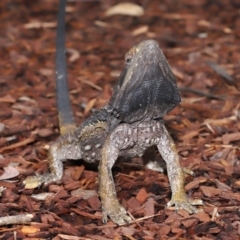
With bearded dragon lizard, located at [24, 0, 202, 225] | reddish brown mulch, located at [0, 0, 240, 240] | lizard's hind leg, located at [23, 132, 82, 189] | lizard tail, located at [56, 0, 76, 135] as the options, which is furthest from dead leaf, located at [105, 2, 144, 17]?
lizard's hind leg, located at [23, 132, 82, 189]

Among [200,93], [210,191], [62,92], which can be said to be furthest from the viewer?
[200,93]

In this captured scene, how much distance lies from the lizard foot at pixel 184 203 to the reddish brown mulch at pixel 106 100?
42mm

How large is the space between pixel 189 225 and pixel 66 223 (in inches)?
28.7

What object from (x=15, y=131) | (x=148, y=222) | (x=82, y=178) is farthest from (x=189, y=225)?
(x=15, y=131)

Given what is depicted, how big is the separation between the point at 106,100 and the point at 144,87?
203 cm

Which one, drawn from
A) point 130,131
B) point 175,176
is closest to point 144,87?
point 130,131

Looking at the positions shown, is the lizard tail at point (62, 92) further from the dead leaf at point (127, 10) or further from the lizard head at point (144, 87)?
the dead leaf at point (127, 10)

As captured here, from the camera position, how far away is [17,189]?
193 inches

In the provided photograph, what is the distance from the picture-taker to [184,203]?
A: 4.61 m

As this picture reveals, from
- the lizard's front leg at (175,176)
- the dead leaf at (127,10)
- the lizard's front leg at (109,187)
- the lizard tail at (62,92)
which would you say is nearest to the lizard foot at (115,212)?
the lizard's front leg at (109,187)

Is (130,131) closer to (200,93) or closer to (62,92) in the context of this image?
(62,92)

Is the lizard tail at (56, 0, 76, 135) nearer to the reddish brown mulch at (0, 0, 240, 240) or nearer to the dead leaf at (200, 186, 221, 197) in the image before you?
the reddish brown mulch at (0, 0, 240, 240)

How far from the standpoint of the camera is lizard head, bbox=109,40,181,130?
4352 mm

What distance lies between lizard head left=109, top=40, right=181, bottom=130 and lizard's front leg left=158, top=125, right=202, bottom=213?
228 millimetres
